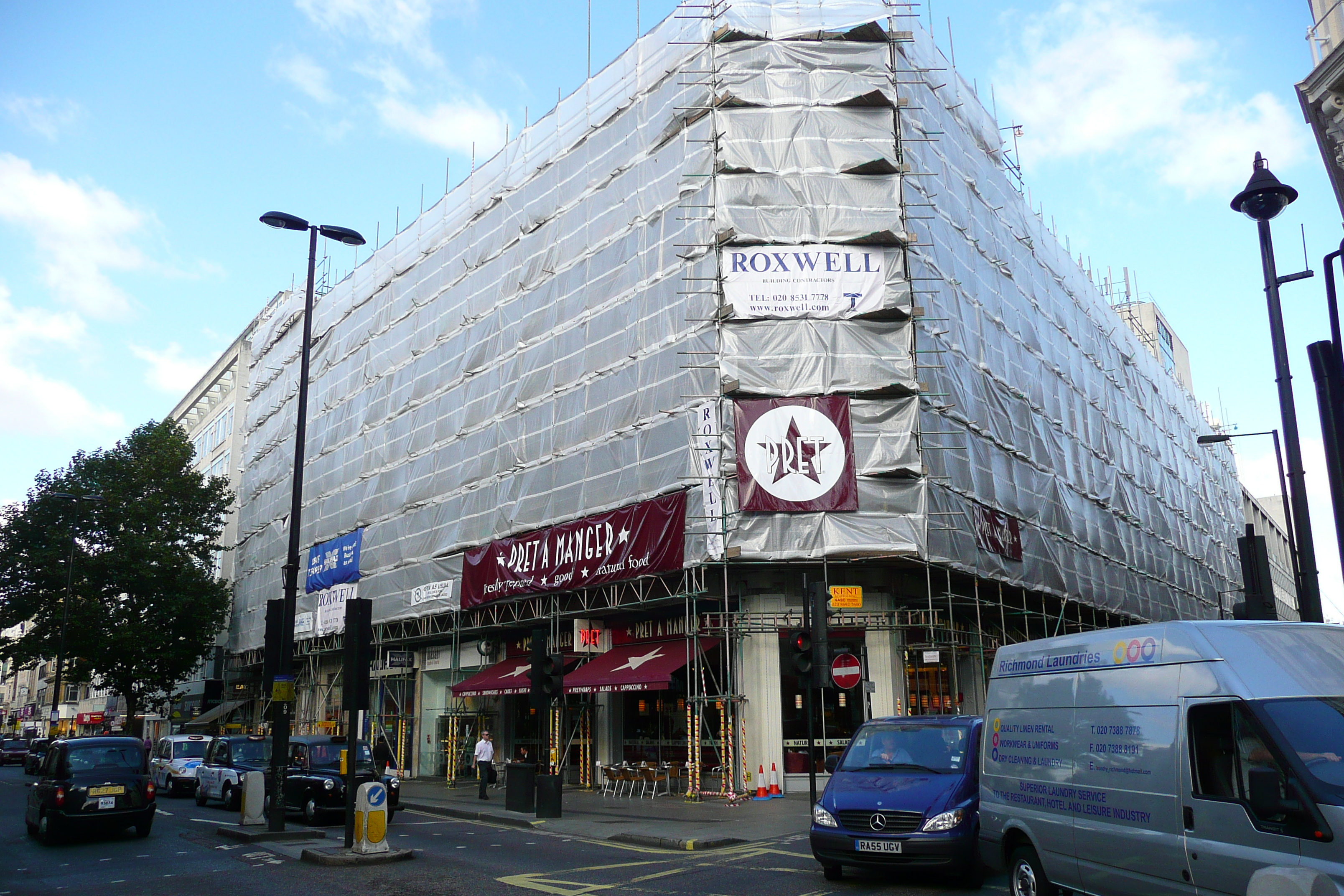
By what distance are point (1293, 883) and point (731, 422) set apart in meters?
16.8

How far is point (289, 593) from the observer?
17.2m

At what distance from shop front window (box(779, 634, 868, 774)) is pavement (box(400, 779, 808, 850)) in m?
1.06

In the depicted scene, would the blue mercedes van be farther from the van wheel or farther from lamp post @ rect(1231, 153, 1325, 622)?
lamp post @ rect(1231, 153, 1325, 622)

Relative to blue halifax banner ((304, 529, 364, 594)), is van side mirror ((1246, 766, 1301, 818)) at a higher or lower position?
lower

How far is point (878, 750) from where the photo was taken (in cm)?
1117

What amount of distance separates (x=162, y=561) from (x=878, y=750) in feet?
133

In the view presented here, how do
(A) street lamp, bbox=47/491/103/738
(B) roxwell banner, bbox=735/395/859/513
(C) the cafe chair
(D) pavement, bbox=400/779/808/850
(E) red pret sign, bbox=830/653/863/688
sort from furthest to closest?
(A) street lamp, bbox=47/491/103/738
(C) the cafe chair
(B) roxwell banner, bbox=735/395/859/513
(E) red pret sign, bbox=830/653/863/688
(D) pavement, bbox=400/779/808/850

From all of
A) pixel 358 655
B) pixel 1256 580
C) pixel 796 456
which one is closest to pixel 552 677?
pixel 358 655

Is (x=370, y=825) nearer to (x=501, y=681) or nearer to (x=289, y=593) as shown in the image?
(x=289, y=593)

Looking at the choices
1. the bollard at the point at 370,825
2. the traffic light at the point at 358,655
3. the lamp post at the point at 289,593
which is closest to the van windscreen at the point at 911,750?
the bollard at the point at 370,825

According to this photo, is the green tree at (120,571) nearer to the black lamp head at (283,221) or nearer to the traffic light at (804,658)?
the black lamp head at (283,221)

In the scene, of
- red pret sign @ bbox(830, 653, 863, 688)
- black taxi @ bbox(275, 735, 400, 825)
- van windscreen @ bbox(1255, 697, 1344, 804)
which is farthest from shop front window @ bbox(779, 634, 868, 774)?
van windscreen @ bbox(1255, 697, 1344, 804)

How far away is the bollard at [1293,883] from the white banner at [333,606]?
31.5 m

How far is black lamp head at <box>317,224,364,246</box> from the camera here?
1875 cm
